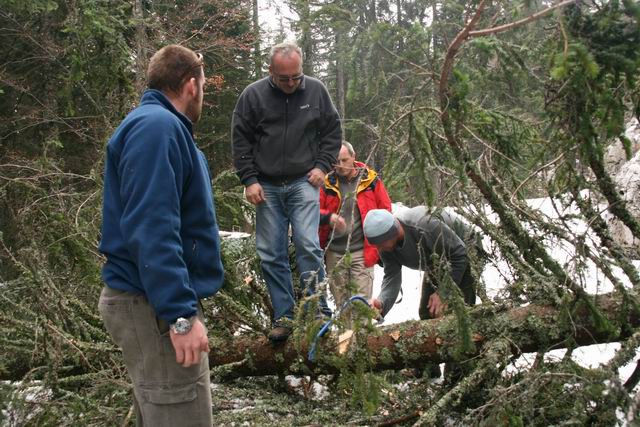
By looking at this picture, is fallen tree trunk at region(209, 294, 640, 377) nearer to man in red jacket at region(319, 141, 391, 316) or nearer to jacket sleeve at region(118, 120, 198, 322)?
jacket sleeve at region(118, 120, 198, 322)

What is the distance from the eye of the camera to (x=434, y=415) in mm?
2809

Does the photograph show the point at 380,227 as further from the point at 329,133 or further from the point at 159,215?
the point at 159,215

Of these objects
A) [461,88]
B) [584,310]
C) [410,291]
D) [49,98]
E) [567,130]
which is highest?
[49,98]

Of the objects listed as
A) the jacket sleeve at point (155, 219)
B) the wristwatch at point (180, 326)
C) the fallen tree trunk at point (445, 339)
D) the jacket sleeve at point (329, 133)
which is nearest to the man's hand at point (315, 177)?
the jacket sleeve at point (329, 133)

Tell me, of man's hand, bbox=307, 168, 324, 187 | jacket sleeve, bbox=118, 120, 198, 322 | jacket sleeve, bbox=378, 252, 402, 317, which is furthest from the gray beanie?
jacket sleeve, bbox=118, 120, 198, 322

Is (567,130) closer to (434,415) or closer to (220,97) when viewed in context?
(434,415)

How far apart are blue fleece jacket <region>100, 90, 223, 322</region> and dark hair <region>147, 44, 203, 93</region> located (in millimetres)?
63

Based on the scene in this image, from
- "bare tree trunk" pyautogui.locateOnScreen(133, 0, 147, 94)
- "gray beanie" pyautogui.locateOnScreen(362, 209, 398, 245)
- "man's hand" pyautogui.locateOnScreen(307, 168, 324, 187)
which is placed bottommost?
"gray beanie" pyautogui.locateOnScreen(362, 209, 398, 245)

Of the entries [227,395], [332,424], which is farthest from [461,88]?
[227,395]

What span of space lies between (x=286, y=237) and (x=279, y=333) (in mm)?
685

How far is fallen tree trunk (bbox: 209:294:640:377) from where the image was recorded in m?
3.15

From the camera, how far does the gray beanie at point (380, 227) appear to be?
4145 millimetres

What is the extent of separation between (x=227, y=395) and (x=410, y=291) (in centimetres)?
366

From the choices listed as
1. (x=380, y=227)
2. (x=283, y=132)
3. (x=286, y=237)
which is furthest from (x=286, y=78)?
(x=380, y=227)
